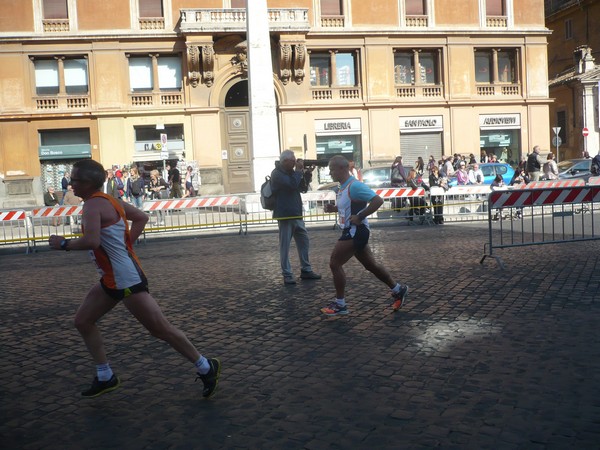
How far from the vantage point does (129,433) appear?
15.6 ft

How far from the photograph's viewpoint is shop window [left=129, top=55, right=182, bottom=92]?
36781 mm

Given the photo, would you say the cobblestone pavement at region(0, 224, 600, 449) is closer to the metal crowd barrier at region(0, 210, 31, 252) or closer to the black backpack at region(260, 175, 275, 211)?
the black backpack at region(260, 175, 275, 211)

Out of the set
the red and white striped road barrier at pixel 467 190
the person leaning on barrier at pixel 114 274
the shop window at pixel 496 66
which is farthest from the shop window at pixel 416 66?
the person leaning on barrier at pixel 114 274

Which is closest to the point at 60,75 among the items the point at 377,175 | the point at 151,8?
the point at 151,8

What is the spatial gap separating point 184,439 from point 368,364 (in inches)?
80.3

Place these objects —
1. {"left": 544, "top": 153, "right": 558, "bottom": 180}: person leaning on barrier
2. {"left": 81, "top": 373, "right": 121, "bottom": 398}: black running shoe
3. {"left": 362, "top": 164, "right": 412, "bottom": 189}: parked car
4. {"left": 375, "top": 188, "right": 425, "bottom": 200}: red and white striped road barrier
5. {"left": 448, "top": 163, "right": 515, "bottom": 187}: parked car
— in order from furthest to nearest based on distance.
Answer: {"left": 448, "top": 163, "right": 515, "bottom": 187}: parked car → {"left": 362, "top": 164, "right": 412, "bottom": 189}: parked car → {"left": 544, "top": 153, "right": 558, "bottom": 180}: person leaning on barrier → {"left": 375, "top": 188, "right": 425, "bottom": 200}: red and white striped road barrier → {"left": 81, "top": 373, "right": 121, "bottom": 398}: black running shoe

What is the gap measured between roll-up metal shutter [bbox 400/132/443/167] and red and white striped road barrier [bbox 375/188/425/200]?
61.4 ft

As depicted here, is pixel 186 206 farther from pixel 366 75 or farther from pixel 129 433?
pixel 366 75

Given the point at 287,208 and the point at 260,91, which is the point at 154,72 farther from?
the point at 287,208

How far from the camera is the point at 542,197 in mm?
12641

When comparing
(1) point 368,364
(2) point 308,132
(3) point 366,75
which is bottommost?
(1) point 368,364

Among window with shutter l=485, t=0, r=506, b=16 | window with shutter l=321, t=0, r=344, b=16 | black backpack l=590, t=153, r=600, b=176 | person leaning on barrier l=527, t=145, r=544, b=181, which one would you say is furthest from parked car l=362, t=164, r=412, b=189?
window with shutter l=485, t=0, r=506, b=16

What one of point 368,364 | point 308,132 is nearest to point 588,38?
point 308,132

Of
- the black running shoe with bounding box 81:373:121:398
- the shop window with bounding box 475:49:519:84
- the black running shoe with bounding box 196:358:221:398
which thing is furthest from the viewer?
the shop window with bounding box 475:49:519:84
